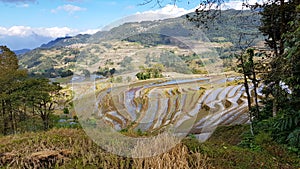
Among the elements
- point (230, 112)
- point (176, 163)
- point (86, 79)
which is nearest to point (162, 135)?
point (176, 163)

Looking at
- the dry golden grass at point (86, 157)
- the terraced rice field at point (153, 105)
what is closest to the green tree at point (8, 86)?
the dry golden grass at point (86, 157)

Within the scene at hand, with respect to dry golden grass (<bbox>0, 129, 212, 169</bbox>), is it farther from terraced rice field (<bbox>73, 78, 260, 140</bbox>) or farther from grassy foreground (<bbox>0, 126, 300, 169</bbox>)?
terraced rice field (<bbox>73, 78, 260, 140</bbox>)

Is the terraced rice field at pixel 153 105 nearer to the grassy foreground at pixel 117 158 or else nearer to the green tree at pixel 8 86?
the grassy foreground at pixel 117 158

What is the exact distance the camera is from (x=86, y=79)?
3.83 meters

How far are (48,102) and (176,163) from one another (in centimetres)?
1243

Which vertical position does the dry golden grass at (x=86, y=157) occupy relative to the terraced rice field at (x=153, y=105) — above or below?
below

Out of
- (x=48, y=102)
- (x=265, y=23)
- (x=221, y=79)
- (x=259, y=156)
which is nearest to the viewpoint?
(x=259, y=156)

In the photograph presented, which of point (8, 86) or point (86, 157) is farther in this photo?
point (8, 86)

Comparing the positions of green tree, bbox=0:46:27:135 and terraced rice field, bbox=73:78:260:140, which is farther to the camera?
green tree, bbox=0:46:27:135

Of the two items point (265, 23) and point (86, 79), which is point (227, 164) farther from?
point (265, 23)

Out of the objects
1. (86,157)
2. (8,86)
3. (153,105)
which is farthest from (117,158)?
(8,86)

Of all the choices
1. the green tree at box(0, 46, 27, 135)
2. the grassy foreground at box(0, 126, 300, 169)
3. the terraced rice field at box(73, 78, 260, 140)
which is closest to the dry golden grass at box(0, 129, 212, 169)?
the grassy foreground at box(0, 126, 300, 169)

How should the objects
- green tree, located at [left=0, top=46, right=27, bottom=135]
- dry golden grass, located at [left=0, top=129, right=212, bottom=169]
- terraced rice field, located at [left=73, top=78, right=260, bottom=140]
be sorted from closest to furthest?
dry golden grass, located at [left=0, top=129, right=212, bottom=169]
terraced rice field, located at [left=73, top=78, right=260, bottom=140]
green tree, located at [left=0, top=46, right=27, bottom=135]

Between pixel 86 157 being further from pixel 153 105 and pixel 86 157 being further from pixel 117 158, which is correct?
pixel 153 105
